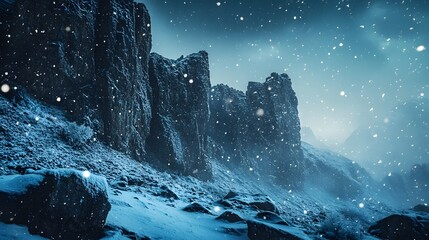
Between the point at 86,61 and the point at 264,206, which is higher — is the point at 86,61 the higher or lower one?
the higher one

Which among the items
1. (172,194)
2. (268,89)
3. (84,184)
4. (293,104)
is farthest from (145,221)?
(293,104)

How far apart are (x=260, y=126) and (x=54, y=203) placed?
42.8 meters

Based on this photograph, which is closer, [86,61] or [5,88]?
[5,88]

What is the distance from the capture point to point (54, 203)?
4941 millimetres

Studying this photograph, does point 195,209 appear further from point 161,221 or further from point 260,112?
point 260,112

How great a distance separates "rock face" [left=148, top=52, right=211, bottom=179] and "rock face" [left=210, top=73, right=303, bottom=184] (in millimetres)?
12565

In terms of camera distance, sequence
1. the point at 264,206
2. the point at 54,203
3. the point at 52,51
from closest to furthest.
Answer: the point at 54,203, the point at 264,206, the point at 52,51

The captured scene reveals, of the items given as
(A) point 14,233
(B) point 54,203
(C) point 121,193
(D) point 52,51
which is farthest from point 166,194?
(D) point 52,51

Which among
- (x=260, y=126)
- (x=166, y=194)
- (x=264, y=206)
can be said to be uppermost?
(x=260, y=126)

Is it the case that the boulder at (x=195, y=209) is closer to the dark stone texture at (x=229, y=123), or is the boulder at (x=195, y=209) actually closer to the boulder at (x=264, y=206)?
the boulder at (x=264, y=206)

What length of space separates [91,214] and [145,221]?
7.99 feet

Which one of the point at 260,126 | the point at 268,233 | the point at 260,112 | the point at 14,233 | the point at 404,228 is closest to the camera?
the point at 14,233

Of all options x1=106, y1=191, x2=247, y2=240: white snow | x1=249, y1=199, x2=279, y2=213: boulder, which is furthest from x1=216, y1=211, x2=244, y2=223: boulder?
x1=249, y1=199, x2=279, y2=213: boulder

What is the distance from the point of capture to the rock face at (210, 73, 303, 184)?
4266cm
